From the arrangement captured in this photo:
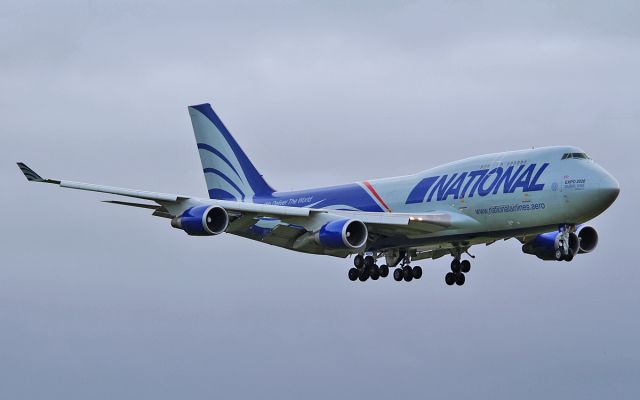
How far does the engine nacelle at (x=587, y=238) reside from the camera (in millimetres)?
74938

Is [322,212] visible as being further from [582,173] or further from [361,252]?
[582,173]

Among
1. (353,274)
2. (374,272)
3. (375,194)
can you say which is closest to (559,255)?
(374,272)

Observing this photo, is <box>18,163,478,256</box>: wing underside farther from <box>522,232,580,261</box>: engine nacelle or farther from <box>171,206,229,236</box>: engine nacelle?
<box>522,232,580,261</box>: engine nacelle

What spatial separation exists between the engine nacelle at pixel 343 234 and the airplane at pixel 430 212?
0.05m

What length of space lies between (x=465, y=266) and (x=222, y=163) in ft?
54.7

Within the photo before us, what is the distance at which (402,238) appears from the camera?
242 feet

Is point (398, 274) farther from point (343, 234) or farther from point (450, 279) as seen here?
point (343, 234)

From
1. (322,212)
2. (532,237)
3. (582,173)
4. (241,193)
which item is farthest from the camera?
(241,193)

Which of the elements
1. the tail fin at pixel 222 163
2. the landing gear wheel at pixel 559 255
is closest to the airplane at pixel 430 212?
the landing gear wheel at pixel 559 255

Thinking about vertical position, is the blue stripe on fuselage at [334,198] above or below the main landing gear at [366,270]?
above

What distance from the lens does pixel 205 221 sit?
2731 inches

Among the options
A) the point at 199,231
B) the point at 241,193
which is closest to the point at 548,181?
the point at 199,231

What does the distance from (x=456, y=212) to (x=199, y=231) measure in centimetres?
1229

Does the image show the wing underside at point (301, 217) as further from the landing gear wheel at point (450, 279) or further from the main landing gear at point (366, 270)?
the landing gear wheel at point (450, 279)
